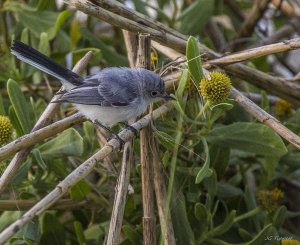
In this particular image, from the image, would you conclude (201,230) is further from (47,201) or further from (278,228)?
(47,201)

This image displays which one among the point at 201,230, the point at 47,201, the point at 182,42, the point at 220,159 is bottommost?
the point at 201,230

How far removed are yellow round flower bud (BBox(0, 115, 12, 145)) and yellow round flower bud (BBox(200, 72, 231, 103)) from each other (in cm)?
86

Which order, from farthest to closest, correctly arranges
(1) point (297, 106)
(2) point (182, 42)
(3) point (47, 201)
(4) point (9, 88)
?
(1) point (297, 106) → (2) point (182, 42) → (4) point (9, 88) → (3) point (47, 201)

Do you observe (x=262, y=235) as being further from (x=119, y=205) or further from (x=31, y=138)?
(x=31, y=138)

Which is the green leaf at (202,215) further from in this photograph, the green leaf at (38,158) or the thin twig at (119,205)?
the green leaf at (38,158)

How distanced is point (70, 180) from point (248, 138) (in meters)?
0.98

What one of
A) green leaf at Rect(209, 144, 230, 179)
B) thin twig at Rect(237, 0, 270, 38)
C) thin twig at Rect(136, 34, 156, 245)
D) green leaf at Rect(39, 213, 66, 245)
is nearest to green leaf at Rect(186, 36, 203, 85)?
thin twig at Rect(136, 34, 156, 245)

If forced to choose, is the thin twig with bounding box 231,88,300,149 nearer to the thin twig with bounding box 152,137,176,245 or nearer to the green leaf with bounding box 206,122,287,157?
the green leaf with bounding box 206,122,287,157

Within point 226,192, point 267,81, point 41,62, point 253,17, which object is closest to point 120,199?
point 226,192

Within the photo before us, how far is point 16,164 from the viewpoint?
2646mm

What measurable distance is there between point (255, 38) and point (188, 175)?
5.82 feet

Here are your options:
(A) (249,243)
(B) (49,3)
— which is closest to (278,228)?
(A) (249,243)

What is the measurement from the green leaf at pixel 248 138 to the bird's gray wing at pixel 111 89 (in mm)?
560

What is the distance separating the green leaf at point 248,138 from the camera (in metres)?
2.82
